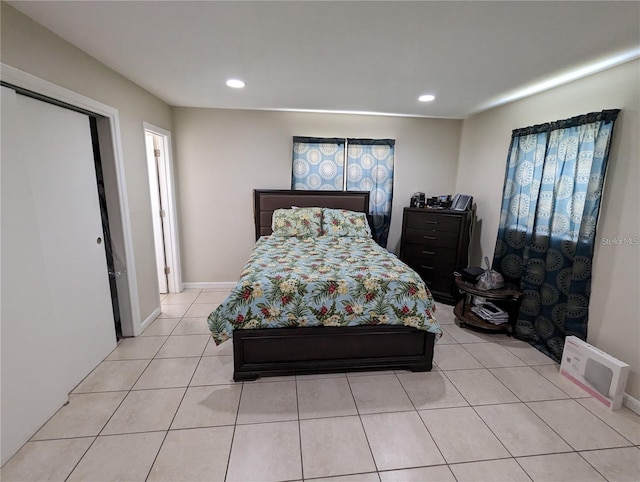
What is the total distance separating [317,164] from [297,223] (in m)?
0.86

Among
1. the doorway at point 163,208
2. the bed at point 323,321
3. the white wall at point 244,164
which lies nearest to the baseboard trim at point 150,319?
the doorway at point 163,208

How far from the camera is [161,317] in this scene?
3094 millimetres

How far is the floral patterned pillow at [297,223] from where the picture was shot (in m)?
3.37

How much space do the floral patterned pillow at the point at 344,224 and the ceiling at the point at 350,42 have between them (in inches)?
52.5

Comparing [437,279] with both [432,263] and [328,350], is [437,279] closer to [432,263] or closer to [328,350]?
[432,263]

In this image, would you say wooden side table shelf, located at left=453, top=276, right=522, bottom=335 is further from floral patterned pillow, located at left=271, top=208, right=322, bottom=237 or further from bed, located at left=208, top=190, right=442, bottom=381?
floral patterned pillow, located at left=271, top=208, right=322, bottom=237

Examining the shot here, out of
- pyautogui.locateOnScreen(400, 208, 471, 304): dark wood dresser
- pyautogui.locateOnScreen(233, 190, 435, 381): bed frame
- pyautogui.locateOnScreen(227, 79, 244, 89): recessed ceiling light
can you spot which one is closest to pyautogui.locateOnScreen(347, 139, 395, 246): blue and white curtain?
pyautogui.locateOnScreen(400, 208, 471, 304): dark wood dresser

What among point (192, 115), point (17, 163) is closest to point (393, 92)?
point (192, 115)

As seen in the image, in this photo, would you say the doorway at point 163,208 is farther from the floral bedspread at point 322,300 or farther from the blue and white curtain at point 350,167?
the floral bedspread at point 322,300

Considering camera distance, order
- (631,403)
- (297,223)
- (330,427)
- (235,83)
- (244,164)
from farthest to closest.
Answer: (244,164)
(297,223)
(235,83)
(631,403)
(330,427)

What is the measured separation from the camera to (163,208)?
3486 mm

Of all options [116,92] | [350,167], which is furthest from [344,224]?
[116,92]

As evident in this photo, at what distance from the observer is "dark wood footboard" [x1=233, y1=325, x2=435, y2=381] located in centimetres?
209

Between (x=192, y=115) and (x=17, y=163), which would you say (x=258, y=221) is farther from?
(x=17, y=163)
